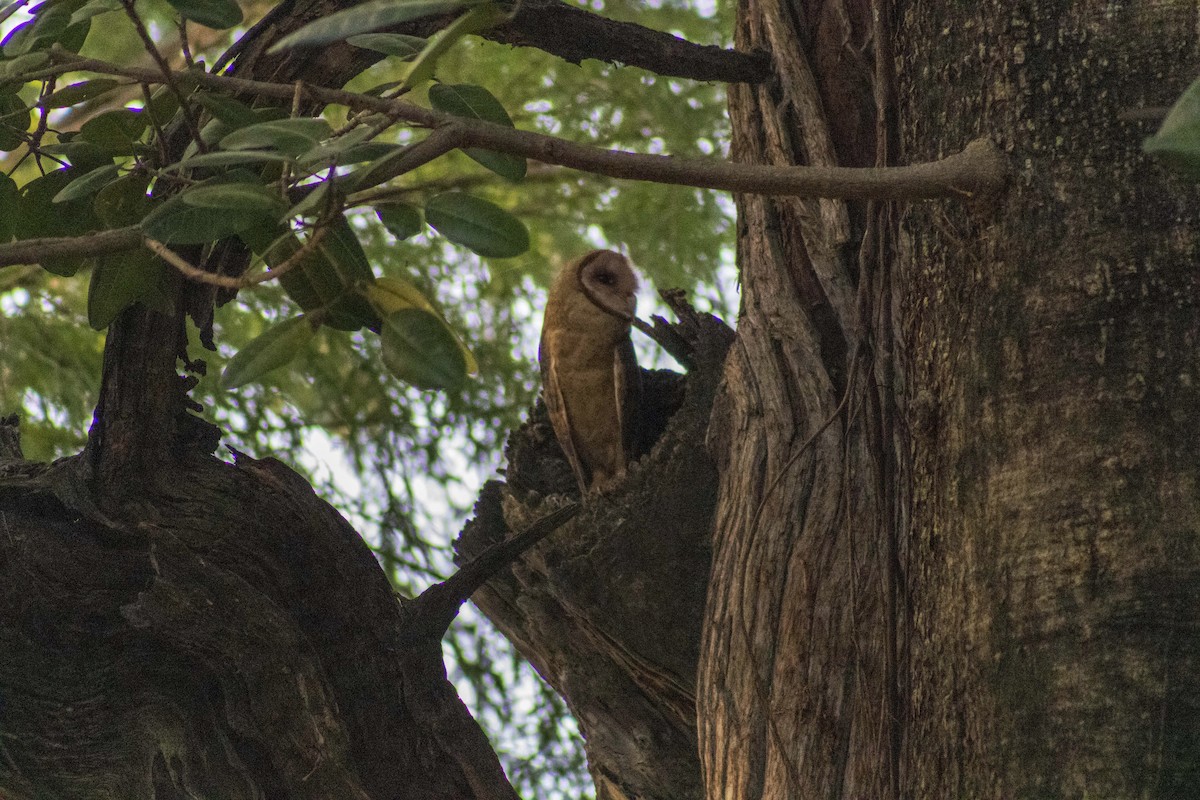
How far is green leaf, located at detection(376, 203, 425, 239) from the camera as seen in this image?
128 centimetres

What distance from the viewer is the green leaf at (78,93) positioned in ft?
4.57

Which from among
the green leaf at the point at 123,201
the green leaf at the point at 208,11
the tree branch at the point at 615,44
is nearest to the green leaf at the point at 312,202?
the green leaf at the point at 208,11

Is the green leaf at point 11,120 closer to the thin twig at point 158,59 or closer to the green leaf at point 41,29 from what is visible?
the green leaf at point 41,29

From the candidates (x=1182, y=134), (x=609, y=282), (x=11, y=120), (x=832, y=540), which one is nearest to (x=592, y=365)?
(x=609, y=282)

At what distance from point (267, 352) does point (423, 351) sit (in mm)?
144

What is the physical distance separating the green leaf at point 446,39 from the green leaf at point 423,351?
21 centimetres

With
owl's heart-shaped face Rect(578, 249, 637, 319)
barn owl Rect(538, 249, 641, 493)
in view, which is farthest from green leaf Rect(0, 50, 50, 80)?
owl's heart-shaped face Rect(578, 249, 637, 319)

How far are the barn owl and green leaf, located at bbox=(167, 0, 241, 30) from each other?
1.35 metres

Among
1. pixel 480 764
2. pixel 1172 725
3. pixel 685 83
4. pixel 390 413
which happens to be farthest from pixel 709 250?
pixel 1172 725

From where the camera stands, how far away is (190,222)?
3.70ft

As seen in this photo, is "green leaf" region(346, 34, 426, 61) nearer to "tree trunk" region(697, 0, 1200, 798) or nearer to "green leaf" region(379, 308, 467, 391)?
"green leaf" region(379, 308, 467, 391)

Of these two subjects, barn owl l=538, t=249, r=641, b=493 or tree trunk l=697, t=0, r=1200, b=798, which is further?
barn owl l=538, t=249, r=641, b=493

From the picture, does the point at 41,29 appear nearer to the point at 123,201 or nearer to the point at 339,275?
the point at 123,201

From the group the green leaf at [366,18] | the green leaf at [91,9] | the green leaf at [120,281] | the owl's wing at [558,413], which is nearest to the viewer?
the green leaf at [366,18]
